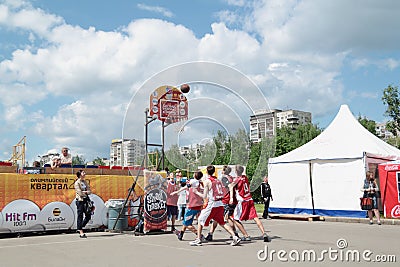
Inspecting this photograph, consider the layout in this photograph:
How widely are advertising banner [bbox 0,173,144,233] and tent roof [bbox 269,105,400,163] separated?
8948 millimetres

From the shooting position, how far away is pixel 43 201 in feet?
42.9

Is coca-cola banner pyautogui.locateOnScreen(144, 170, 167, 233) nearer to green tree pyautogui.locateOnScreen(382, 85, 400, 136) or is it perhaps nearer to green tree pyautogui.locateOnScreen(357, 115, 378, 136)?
green tree pyautogui.locateOnScreen(382, 85, 400, 136)

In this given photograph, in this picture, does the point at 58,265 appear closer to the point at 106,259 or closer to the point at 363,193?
the point at 106,259

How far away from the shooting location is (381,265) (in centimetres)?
741

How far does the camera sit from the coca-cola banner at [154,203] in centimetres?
1261

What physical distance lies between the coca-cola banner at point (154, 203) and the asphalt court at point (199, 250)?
1.28 ft

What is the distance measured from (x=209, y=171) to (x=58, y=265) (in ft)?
13.4

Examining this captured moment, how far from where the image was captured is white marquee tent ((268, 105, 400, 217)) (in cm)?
1816

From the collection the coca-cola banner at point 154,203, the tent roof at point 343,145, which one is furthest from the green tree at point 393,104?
the coca-cola banner at point 154,203

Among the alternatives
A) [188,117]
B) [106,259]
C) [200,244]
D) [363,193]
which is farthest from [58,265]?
[363,193]

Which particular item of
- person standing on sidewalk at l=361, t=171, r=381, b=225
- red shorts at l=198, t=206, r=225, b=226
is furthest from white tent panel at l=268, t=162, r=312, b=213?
red shorts at l=198, t=206, r=225, b=226

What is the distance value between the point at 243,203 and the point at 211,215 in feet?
2.85

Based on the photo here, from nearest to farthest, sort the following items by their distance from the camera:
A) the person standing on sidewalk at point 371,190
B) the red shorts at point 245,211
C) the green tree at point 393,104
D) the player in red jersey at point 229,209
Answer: the red shorts at point 245,211 → the player in red jersey at point 229,209 → the person standing on sidewalk at point 371,190 → the green tree at point 393,104

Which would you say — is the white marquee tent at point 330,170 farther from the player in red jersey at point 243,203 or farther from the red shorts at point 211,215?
the red shorts at point 211,215
